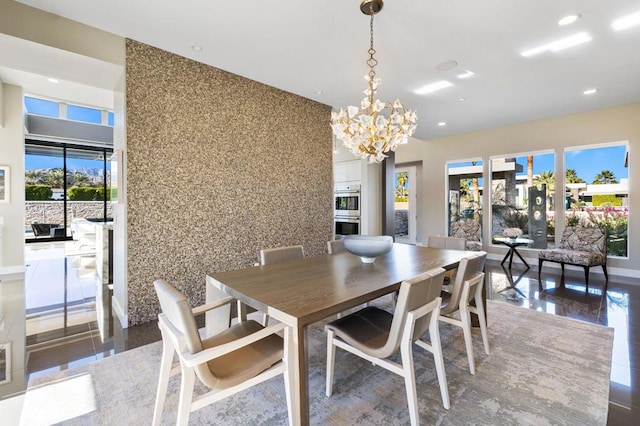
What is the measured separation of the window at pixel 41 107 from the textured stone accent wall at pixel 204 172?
6599mm

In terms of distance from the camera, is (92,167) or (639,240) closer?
(639,240)

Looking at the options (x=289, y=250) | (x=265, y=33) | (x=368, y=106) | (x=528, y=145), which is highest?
(x=265, y=33)

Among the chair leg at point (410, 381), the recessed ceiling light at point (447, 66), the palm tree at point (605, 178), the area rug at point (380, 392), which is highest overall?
the recessed ceiling light at point (447, 66)

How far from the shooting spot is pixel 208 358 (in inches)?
48.7

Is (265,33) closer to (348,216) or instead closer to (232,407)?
(232,407)

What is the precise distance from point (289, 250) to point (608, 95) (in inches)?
211

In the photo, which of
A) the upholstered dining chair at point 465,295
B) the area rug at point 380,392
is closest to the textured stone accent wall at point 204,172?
the area rug at point 380,392

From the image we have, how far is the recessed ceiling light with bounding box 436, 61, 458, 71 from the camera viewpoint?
3.37 metres

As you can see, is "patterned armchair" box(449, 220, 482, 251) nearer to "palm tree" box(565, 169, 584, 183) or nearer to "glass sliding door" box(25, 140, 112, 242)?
"palm tree" box(565, 169, 584, 183)

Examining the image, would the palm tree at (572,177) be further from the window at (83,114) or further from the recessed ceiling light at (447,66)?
the window at (83,114)

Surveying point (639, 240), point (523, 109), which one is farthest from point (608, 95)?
point (639, 240)

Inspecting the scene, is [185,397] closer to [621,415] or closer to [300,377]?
[300,377]

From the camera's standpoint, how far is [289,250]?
8.67 ft

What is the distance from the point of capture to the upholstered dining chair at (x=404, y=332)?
1.49 m
